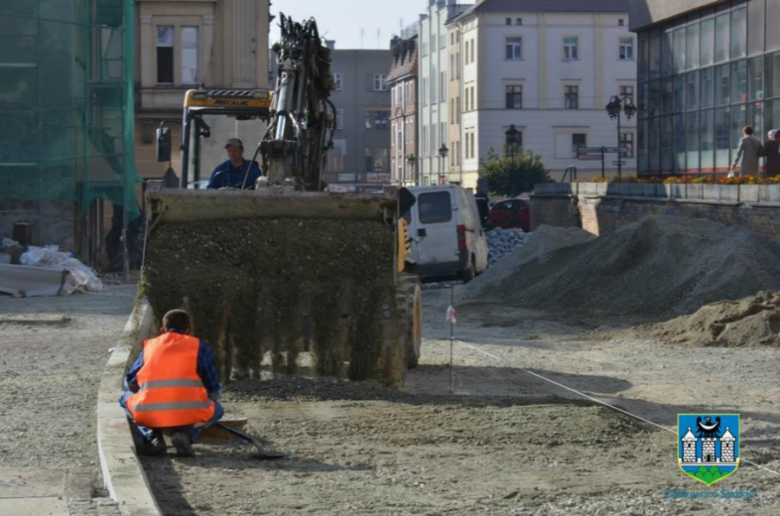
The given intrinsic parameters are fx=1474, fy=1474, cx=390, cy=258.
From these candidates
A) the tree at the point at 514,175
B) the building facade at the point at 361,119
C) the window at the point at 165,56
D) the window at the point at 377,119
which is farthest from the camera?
the window at the point at 377,119

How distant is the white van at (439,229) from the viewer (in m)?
27.8

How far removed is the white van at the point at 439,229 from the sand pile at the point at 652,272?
130cm

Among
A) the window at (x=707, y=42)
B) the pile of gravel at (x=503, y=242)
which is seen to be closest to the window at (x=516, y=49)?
the pile of gravel at (x=503, y=242)

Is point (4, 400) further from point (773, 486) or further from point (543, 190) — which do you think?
point (543, 190)

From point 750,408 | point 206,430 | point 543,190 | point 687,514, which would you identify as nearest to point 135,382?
point 206,430

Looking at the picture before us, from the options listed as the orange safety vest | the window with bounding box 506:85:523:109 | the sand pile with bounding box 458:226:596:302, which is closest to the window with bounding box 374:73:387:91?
the window with bounding box 506:85:523:109

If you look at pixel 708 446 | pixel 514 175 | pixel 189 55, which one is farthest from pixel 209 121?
pixel 514 175

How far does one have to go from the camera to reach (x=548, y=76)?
86.6 meters

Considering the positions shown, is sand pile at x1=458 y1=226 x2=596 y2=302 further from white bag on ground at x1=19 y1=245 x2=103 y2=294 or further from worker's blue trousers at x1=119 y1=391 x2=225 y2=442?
worker's blue trousers at x1=119 y1=391 x2=225 y2=442

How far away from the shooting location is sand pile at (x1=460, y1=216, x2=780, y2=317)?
70.7 feet

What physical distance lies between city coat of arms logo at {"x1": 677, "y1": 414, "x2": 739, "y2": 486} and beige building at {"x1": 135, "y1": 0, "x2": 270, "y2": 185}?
34.2m

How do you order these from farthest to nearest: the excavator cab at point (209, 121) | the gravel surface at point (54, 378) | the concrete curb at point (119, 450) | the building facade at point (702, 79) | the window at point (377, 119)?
the window at point (377, 119), the building facade at point (702, 79), the excavator cab at point (209, 121), the gravel surface at point (54, 378), the concrete curb at point (119, 450)

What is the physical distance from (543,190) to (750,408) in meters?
35.4

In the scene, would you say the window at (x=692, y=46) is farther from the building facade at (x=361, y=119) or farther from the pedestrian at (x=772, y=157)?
the building facade at (x=361, y=119)
